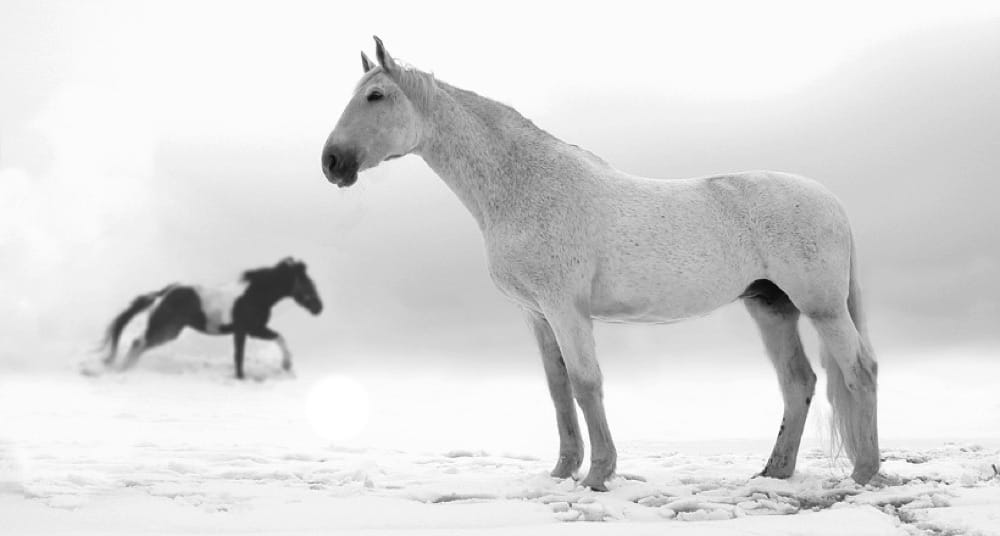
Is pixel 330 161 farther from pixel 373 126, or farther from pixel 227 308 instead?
pixel 227 308

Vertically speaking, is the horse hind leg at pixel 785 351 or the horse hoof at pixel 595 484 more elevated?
the horse hind leg at pixel 785 351

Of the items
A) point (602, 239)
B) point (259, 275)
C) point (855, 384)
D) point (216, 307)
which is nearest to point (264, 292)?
point (259, 275)

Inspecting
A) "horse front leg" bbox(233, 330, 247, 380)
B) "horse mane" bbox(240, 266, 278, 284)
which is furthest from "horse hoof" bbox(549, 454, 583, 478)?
"horse mane" bbox(240, 266, 278, 284)

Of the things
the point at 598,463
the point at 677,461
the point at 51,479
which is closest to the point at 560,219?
the point at 598,463

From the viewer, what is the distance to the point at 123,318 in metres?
9.47

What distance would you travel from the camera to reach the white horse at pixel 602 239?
4.55m

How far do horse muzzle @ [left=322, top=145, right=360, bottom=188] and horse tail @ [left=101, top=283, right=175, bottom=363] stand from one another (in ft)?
18.8

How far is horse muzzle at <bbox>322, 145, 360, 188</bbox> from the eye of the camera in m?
4.56

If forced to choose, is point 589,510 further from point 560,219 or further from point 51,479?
point 51,479

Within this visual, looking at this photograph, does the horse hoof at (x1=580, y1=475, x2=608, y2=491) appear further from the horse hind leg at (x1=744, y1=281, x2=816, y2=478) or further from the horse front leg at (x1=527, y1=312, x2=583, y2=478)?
the horse hind leg at (x1=744, y1=281, x2=816, y2=478)

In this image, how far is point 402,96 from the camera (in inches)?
186

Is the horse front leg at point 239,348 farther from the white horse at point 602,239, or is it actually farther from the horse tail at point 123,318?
the white horse at point 602,239

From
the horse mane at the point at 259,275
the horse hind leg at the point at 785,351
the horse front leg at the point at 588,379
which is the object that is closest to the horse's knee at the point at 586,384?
the horse front leg at the point at 588,379

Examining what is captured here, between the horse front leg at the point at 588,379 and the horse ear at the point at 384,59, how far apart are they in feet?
5.66
